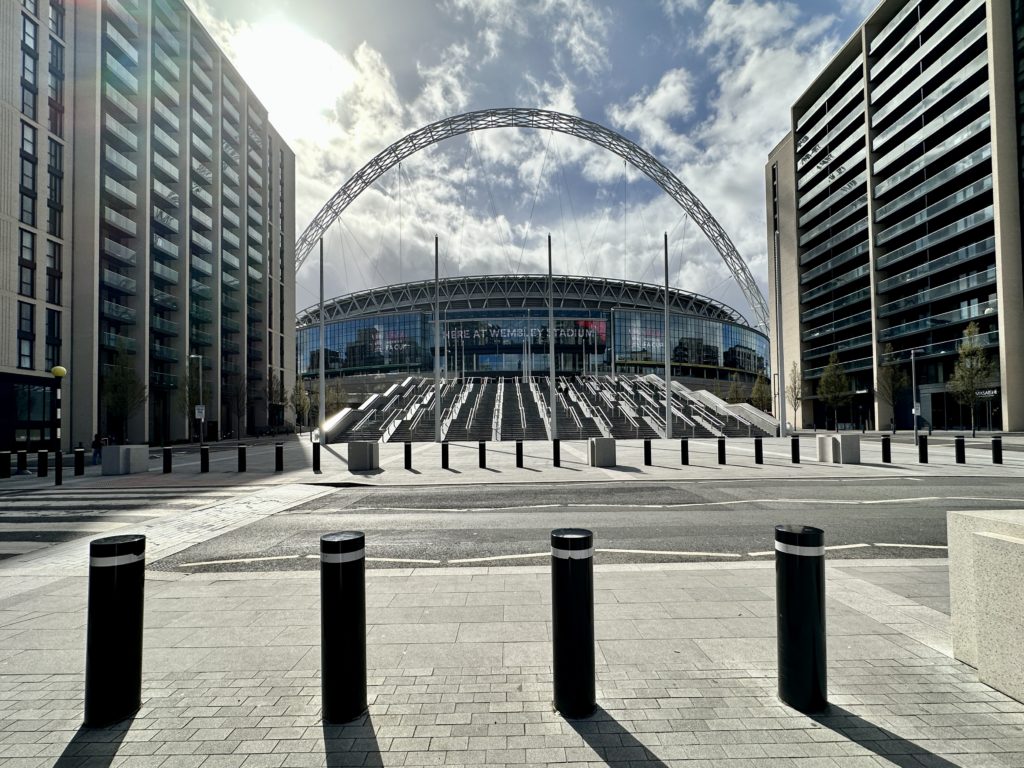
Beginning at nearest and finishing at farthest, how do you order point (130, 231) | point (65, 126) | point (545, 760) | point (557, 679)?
point (545, 760) < point (557, 679) < point (65, 126) < point (130, 231)

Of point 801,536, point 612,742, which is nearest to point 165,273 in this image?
point 612,742

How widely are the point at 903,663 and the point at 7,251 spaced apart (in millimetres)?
44142

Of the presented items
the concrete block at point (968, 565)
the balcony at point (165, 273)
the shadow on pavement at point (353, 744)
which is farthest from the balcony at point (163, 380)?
the concrete block at point (968, 565)

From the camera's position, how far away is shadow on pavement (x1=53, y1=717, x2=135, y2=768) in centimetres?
267

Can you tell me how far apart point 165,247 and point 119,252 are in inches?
209

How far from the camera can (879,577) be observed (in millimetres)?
5449

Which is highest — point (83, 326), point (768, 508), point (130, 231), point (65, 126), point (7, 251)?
point (65, 126)

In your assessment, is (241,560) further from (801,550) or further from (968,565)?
(968,565)

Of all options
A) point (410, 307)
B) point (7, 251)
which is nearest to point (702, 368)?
point (410, 307)

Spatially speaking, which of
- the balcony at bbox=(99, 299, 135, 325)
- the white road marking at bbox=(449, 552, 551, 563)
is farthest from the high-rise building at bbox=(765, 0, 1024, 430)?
the balcony at bbox=(99, 299, 135, 325)

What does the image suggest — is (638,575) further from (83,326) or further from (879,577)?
(83,326)

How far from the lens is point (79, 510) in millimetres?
10383

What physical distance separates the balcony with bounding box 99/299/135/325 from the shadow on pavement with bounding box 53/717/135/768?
4590 cm

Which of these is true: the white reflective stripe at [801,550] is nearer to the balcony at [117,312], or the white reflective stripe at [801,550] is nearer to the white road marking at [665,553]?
the white road marking at [665,553]
